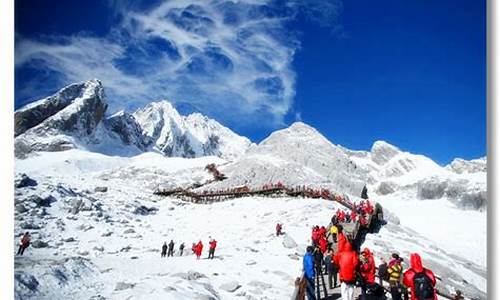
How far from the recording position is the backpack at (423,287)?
6238 mm

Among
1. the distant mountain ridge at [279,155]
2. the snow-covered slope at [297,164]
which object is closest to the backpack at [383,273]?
the distant mountain ridge at [279,155]

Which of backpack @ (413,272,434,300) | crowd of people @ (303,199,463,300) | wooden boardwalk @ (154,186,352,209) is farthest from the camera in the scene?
wooden boardwalk @ (154,186,352,209)

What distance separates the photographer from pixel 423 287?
6.27 meters

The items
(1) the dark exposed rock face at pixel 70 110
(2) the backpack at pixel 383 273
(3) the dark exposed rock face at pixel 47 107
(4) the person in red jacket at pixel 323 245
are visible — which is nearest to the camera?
(2) the backpack at pixel 383 273

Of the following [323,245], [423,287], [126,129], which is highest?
[126,129]

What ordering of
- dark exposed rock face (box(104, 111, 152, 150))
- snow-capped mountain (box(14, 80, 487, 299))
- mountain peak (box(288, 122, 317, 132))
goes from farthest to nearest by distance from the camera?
1. dark exposed rock face (box(104, 111, 152, 150))
2. mountain peak (box(288, 122, 317, 132))
3. snow-capped mountain (box(14, 80, 487, 299))

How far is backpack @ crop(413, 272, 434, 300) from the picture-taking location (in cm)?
624

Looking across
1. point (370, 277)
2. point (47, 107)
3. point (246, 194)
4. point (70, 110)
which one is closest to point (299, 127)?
point (246, 194)

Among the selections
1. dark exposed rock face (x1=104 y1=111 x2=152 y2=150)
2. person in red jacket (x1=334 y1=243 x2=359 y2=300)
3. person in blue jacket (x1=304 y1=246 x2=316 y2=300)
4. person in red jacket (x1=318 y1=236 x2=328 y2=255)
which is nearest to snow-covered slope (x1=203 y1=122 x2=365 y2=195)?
person in red jacket (x1=318 y1=236 x2=328 y2=255)

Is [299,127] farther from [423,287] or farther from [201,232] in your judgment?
[423,287]

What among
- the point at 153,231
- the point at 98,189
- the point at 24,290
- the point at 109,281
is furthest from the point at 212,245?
the point at 98,189

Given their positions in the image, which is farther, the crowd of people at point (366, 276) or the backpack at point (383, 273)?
the backpack at point (383, 273)

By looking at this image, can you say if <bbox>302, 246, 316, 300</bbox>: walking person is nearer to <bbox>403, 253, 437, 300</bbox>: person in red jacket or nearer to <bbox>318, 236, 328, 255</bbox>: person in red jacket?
<bbox>403, 253, 437, 300</bbox>: person in red jacket

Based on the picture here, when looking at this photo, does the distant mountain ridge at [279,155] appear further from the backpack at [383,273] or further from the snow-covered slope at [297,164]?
the backpack at [383,273]
